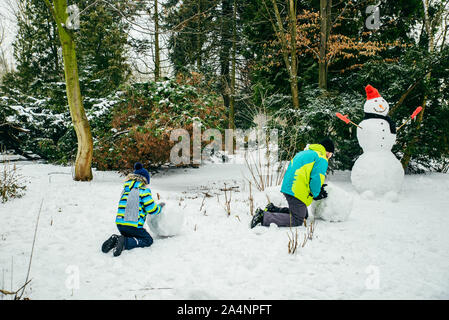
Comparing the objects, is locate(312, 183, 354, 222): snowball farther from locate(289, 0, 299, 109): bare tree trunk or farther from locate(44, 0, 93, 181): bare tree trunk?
locate(44, 0, 93, 181): bare tree trunk

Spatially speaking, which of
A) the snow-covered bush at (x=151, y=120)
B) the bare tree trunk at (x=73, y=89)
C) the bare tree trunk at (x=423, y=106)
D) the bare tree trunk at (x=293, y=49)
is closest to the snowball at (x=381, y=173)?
the bare tree trunk at (x=423, y=106)

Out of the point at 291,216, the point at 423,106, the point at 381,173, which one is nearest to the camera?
the point at 291,216

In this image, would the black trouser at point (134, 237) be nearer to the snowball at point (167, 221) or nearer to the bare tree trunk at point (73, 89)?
the snowball at point (167, 221)

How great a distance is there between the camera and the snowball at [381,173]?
5.02 meters

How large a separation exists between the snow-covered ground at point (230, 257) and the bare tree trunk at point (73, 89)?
199 centimetres

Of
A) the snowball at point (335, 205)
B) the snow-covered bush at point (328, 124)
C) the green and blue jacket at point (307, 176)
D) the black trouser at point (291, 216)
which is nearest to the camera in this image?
the green and blue jacket at point (307, 176)

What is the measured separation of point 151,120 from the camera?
7469mm

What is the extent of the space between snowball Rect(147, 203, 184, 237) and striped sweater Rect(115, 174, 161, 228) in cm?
23

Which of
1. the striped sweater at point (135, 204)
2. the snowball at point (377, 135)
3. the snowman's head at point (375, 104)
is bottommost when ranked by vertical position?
the striped sweater at point (135, 204)

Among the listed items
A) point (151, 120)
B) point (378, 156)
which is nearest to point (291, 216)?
point (378, 156)

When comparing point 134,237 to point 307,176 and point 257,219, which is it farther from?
point 307,176

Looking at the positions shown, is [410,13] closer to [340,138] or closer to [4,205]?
[340,138]

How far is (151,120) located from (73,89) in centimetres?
202
